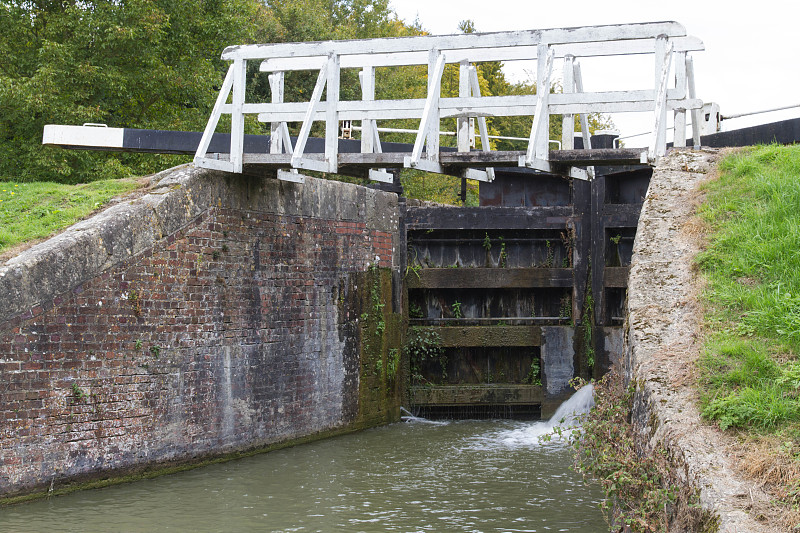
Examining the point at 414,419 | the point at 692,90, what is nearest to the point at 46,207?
the point at 414,419

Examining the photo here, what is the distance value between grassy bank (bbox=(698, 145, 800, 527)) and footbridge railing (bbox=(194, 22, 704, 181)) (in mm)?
1327

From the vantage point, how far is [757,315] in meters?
5.84

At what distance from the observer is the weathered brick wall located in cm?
810

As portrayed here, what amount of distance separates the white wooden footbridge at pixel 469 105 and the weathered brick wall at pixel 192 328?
1122 mm

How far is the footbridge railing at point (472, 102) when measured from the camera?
8867mm

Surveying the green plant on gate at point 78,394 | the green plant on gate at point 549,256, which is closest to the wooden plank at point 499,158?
the green plant on gate at point 78,394

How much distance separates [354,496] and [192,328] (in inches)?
109

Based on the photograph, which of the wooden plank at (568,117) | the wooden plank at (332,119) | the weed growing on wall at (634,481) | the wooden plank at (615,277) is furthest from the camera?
the wooden plank at (615,277)

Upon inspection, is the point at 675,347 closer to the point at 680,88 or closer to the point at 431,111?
the point at 431,111

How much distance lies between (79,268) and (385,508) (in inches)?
149

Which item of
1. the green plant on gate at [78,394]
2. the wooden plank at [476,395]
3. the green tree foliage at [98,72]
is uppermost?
the green tree foliage at [98,72]

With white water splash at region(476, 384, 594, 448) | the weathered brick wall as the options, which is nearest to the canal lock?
white water splash at region(476, 384, 594, 448)

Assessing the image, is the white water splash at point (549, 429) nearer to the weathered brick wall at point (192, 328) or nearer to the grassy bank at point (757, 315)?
the weathered brick wall at point (192, 328)

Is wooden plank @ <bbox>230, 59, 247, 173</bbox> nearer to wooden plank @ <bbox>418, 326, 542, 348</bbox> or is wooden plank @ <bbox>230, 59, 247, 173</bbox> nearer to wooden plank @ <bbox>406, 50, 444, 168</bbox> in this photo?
wooden plank @ <bbox>406, 50, 444, 168</bbox>
